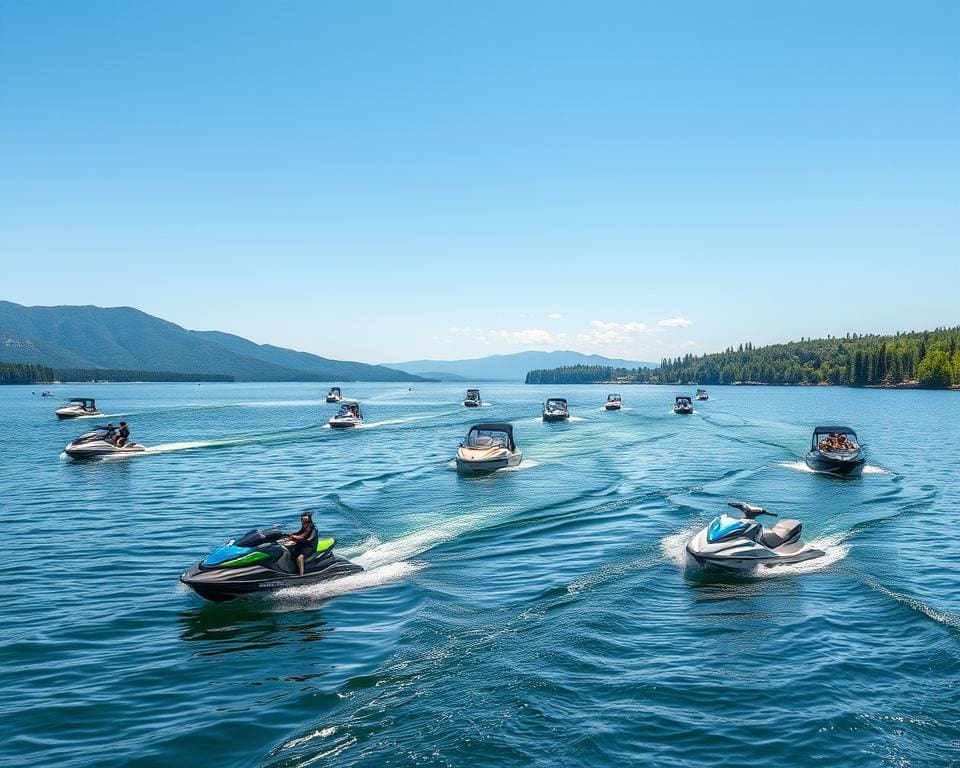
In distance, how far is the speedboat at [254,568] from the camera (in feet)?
56.5

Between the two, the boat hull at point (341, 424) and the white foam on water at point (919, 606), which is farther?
the boat hull at point (341, 424)

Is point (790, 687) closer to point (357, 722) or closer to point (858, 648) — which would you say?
point (858, 648)

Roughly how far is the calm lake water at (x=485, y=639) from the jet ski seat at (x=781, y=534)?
0.96m

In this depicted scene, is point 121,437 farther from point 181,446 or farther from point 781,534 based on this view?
point 781,534

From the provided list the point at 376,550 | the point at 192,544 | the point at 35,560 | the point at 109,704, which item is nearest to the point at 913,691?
the point at 109,704

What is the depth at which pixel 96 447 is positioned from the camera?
1953 inches

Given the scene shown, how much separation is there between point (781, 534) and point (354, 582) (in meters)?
12.8

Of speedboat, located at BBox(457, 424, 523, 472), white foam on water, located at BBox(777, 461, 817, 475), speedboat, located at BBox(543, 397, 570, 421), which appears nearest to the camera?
speedboat, located at BBox(457, 424, 523, 472)

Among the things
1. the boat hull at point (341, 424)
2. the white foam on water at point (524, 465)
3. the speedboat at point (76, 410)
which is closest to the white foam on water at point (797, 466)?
the white foam on water at point (524, 465)

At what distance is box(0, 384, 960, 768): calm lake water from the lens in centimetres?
1076

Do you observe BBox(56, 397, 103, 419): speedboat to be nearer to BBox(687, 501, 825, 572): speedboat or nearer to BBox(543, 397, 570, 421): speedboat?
BBox(543, 397, 570, 421): speedboat

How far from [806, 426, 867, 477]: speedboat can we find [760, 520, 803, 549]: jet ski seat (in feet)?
70.2

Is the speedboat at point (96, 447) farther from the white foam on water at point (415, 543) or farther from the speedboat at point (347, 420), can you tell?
the white foam on water at point (415, 543)

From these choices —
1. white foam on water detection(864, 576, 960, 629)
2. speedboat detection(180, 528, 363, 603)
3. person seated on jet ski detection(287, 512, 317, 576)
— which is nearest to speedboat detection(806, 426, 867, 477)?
white foam on water detection(864, 576, 960, 629)
